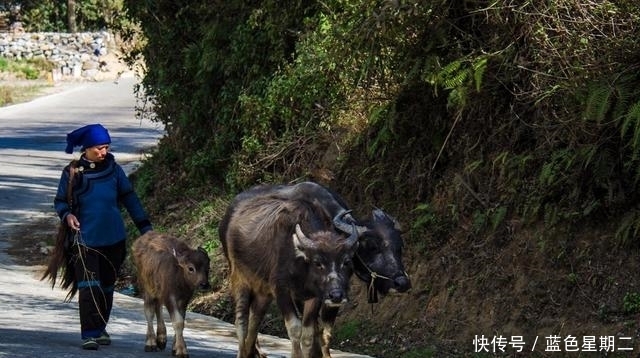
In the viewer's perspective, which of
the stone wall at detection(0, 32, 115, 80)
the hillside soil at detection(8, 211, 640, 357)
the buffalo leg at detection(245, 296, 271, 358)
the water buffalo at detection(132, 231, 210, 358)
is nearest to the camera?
the buffalo leg at detection(245, 296, 271, 358)

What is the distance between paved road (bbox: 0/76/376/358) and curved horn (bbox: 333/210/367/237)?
6.62 feet

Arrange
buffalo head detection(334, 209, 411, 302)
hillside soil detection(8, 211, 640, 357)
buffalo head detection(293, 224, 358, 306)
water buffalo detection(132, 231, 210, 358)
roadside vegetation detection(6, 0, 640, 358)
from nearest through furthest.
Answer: buffalo head detection(293, 224, 358, 306) < buffalo head detection(334, 209, 411, 302) < water buffalo detection(132, 231, 210, 358) < hillside soil detection(8, 211, 640, 357) < roadside vegetation detection(6, 0, 640, 358)

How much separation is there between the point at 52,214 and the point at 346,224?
13929 mm

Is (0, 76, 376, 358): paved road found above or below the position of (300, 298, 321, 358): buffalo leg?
below

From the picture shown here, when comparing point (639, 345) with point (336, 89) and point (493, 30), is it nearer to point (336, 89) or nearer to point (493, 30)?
point (493, 30)

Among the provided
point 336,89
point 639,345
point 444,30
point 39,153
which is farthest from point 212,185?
point 39,153

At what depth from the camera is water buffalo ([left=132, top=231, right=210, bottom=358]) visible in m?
13.0

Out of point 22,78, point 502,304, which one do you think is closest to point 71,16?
point 22,78

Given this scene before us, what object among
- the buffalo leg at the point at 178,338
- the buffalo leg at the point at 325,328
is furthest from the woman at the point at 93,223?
the buffalo leg at the point at 325,328

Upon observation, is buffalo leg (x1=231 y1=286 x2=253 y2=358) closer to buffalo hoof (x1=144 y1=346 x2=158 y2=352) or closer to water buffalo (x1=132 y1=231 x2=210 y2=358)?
water buffalo (x1=132 y1=231 x2=210 y2=358)

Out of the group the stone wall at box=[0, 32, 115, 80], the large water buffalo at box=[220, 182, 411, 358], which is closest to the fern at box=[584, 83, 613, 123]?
the large water buffalo at box=[220, 182, 411, 358]

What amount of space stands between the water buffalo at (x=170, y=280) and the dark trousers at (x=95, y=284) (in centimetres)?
43

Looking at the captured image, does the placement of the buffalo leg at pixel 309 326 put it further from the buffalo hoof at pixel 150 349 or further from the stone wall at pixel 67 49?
the stone wall at pixel 67 49

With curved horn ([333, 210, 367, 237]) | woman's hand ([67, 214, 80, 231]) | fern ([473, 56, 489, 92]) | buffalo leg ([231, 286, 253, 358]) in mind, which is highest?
fern ([473, 56, 489, 92])
